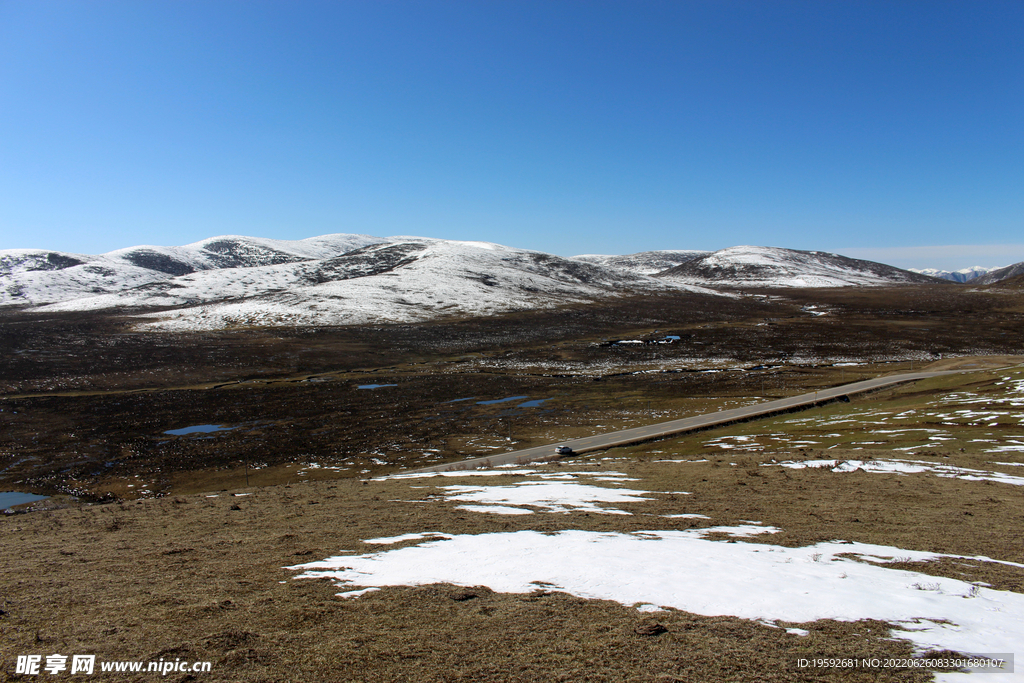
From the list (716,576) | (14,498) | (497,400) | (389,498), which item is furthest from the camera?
(497,400)

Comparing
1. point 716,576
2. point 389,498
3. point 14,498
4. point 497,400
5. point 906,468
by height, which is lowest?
point 14,498

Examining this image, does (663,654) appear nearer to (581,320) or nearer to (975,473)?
(975,473)

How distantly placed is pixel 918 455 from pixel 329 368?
92.6m

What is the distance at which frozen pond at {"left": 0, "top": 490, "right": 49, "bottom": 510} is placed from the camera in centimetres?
3943

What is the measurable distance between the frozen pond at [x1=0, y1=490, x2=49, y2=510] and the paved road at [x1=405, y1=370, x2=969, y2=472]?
29553 millimetres

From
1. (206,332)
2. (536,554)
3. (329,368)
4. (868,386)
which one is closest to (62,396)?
(329,368)

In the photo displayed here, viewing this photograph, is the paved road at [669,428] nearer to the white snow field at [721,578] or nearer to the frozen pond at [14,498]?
the white snow field at [721,578]

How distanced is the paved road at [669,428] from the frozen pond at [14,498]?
29553mm

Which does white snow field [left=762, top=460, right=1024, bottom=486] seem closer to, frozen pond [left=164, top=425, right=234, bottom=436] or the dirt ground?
the dirt ground

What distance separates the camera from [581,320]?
158000 mm

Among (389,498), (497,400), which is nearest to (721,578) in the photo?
(389,498)

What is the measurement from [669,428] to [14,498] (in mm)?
57605

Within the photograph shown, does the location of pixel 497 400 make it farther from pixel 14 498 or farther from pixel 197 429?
pixel 14 498

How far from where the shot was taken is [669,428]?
56.2 metres
